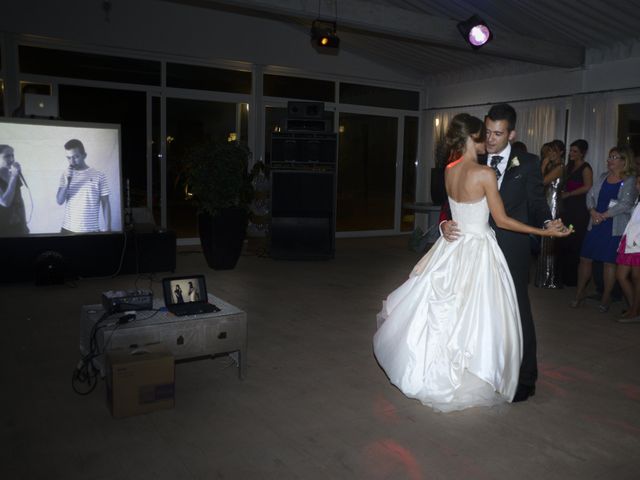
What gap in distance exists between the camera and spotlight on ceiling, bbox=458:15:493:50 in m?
7.11

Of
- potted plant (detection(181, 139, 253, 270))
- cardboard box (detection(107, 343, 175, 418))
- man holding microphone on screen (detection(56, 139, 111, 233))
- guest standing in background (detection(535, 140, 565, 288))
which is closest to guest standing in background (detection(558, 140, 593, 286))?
guest standing in background (detection(535, 140, 565, 288))

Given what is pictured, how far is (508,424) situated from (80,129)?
17.4 feet

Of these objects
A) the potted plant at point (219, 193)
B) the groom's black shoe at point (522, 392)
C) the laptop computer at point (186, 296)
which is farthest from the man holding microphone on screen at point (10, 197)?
the groom's black shoe at point (522, 392)

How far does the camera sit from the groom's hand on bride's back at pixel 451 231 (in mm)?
3330

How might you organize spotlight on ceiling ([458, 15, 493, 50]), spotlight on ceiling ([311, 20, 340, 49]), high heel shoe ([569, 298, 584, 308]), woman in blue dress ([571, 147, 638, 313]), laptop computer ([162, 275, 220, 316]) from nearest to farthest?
laptop computer ([162, 275, 220, 316]) → woman in blue dress ([571, 147, 638, 313]) → high heel shoe ([569, 298, 584, 308]) → spotlight on ceiling ([311, 20, 340, 49]) → spotlight on ceiling ([458, 15, 493, 50])

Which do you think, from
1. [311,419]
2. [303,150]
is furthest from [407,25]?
[311,419]

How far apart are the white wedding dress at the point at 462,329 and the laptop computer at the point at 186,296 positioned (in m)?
1.14

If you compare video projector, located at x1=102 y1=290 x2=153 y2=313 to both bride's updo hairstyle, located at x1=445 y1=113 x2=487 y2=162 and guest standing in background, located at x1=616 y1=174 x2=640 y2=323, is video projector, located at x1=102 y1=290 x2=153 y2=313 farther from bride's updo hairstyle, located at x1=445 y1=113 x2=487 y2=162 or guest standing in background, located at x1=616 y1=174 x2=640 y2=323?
guest standing in background, located at x1=616 y1=174 x2=640 y2=323

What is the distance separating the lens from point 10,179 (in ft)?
19.7

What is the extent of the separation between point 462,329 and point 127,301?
1950 mm

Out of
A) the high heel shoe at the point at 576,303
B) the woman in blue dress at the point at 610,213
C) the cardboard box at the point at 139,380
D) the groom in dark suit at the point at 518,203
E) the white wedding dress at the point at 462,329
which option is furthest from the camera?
the high heel shoe at the point at 576,303

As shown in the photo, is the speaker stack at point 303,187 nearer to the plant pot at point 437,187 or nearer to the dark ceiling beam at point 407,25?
the dark ceiling beam at point 407,25

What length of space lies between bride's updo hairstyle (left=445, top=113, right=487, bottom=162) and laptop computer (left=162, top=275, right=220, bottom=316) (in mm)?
1699

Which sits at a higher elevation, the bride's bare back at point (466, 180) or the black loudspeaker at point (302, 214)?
the bride's bare back at point (466, 180)
